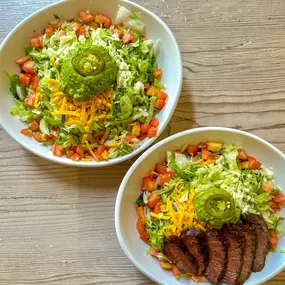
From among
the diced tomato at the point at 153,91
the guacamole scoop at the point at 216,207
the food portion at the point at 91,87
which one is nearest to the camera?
the guacamole scoop at the point at 216,207

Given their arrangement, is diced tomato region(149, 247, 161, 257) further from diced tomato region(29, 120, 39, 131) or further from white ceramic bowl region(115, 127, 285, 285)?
diced tomato region(29, 120, 39, 131)

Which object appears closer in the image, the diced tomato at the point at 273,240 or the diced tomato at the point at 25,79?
the diced tomato at the point at 273,240

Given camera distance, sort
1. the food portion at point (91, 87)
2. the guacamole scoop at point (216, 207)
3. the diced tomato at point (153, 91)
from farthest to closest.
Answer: the diced tomato at point (153, 91) < the food portion at point (91, 87) < the guacamole scoop at point (216, 207)

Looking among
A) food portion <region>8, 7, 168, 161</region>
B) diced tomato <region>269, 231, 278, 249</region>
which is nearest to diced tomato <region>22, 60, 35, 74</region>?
food portion <region>8, 7, 168, 161</region>

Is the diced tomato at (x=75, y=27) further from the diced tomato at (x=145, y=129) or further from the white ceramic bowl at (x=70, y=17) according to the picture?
the diced tomato at (x=145, y=129)

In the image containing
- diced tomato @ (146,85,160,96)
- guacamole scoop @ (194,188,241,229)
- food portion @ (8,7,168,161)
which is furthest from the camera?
diced tomato @ (146,85,160,96)

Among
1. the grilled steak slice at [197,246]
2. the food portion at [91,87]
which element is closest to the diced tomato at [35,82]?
the food portion at [91,87]

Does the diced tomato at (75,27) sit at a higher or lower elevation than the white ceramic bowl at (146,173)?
higher
